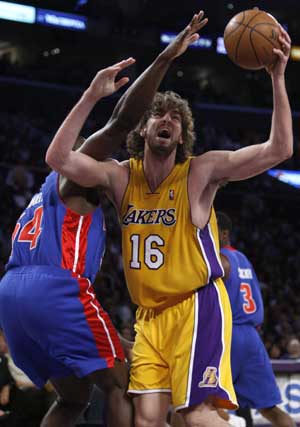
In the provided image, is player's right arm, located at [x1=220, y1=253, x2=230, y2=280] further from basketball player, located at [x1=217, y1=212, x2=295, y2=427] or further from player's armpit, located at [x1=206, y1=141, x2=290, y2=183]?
player's armpit, located at [x1=206, y1=141, x2=290, y2=183]

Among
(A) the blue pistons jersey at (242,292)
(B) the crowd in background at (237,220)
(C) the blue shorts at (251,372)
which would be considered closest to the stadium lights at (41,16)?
(B) the crowd in background at (237,220)

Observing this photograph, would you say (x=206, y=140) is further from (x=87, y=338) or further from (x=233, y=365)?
(x=87, y=338)

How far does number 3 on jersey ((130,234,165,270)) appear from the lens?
4059 millimetres

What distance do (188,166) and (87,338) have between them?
1.08 meters

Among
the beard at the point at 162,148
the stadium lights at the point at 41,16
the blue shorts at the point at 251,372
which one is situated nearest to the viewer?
the beard at the point at 162,148

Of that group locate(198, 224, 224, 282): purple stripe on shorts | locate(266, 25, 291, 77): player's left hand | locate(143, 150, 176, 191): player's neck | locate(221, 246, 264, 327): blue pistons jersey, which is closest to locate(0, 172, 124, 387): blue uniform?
locate(143, 150, 176, 191): player's neck

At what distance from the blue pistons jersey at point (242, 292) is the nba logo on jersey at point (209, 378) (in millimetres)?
2533

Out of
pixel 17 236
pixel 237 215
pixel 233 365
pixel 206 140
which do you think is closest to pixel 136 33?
pixel 206 140

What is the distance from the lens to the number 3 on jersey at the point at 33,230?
4.05 metres

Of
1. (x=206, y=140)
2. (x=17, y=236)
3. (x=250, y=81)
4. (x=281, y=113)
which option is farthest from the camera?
(x=250, y=81)

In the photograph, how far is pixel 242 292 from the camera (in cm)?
655

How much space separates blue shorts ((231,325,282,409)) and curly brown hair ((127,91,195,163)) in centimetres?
250

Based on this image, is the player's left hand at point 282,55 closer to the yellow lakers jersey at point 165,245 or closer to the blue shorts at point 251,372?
the yellow lakers jersey at point 165,245

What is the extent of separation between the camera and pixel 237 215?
71.2ft
